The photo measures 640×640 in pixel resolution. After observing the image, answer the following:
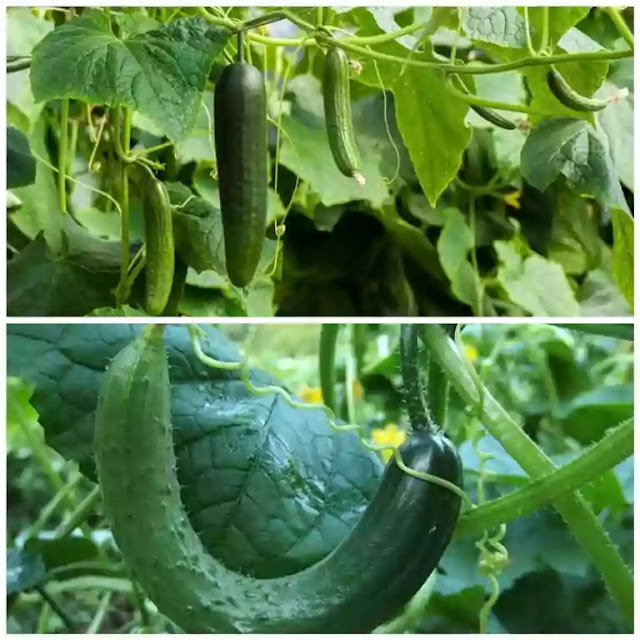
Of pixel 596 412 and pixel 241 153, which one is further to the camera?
pixel 596 412

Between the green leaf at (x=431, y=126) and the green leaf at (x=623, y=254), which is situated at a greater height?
the green leaf at (x=431, y=126)

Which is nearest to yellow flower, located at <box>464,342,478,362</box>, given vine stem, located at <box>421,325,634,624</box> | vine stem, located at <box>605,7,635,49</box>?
vine stem, located at <box>421,325,634,624</box>

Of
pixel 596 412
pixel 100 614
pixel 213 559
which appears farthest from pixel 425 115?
pixel 100 614

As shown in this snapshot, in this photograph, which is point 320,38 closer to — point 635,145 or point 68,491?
point 635,145

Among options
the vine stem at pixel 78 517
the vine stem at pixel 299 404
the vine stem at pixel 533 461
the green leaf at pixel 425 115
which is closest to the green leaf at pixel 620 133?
the green leaf at pixel 425 115

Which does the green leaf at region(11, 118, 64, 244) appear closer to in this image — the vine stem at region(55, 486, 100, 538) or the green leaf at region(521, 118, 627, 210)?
the vine stem at region(55, 486, 100, 538)

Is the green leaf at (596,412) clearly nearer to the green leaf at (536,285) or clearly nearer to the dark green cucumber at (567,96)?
the green leaf at (536,285)

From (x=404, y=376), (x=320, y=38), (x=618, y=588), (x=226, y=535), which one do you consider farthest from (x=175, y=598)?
(x=320, y=38)

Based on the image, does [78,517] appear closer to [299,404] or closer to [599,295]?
[299,404]
